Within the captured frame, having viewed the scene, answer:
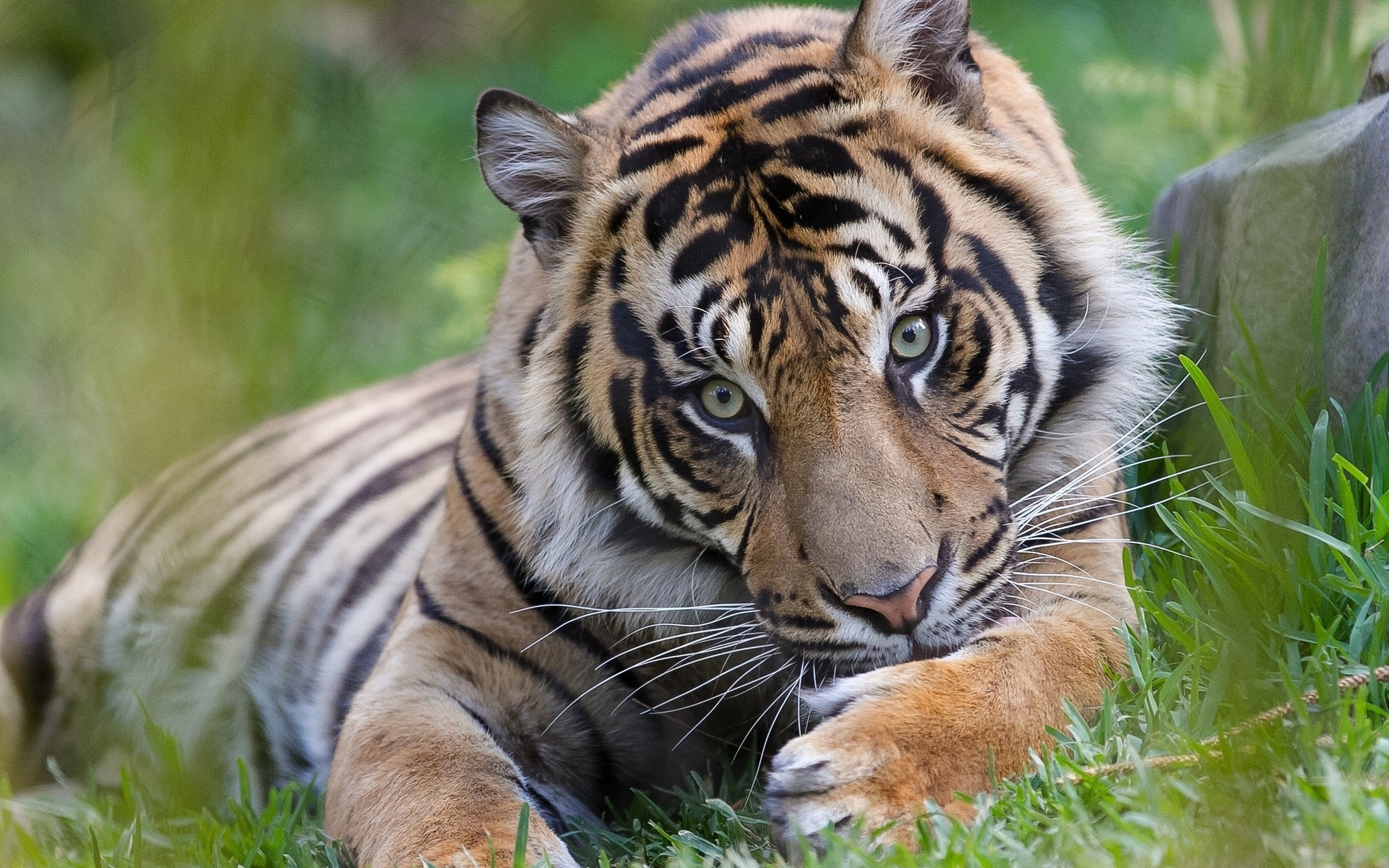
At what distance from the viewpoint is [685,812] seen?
2.00 meters

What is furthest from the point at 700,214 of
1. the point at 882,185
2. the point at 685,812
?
the point at 685,812

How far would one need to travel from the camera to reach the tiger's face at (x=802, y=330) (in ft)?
5.91

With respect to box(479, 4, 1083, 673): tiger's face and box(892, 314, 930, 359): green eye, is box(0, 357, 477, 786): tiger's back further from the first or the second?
box(892, 314, 930, 359): green eye

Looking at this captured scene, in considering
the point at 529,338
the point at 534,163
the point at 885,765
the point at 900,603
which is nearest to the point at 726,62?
the point at 534,163

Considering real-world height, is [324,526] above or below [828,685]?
below

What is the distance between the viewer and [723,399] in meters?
1.95

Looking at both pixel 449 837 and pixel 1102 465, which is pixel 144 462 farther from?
pixel 1102 465

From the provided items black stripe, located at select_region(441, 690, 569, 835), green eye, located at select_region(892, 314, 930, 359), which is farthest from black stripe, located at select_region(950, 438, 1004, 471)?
black stripe, located at select_region(441, 690, 569, 835)

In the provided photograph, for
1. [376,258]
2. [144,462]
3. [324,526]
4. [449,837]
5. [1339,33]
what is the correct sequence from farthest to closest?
1. [324,526]
2. [376,258]
3. [1339,33]
4. [449,837]
5. [144,462]

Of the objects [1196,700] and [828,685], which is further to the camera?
[828,685]

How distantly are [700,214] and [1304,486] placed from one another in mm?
1021

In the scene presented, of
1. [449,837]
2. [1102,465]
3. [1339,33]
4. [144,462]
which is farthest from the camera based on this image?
[1102,465]

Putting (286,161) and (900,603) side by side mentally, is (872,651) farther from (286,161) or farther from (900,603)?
(286,161)

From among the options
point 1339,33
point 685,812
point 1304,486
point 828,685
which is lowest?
point 685,812
